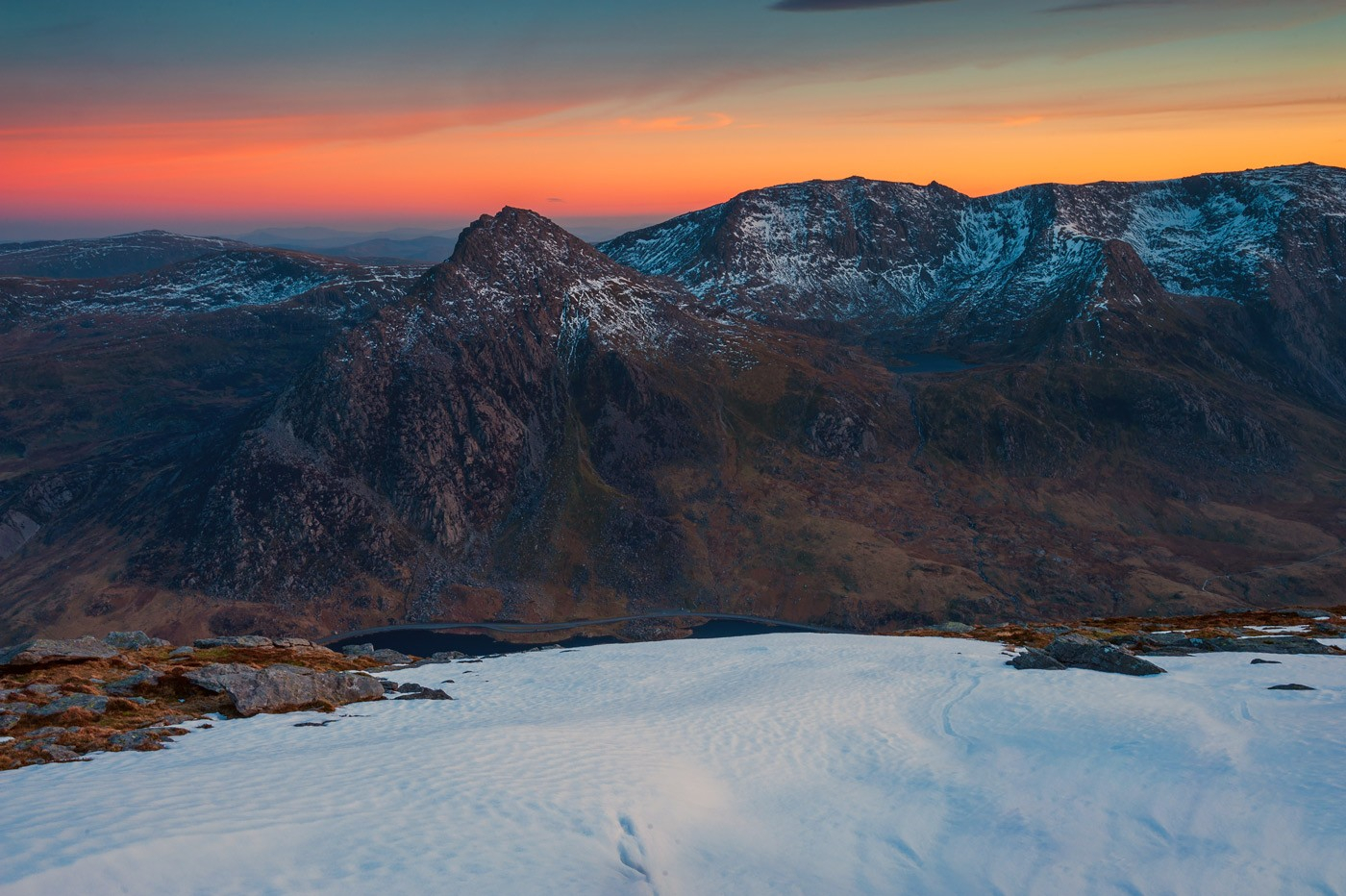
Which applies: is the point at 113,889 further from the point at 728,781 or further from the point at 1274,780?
the point at 1274,780

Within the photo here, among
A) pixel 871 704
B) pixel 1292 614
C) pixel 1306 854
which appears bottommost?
pixel 1292 614

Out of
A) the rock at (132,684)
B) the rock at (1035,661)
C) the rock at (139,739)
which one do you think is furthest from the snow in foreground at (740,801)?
the rock at (132,684)

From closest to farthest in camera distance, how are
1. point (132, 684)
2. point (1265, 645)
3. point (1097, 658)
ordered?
point (132, 684) → point (1097, 658) → point (1265, 645)

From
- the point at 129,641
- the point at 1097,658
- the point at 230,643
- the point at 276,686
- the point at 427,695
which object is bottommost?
the point at 230,643

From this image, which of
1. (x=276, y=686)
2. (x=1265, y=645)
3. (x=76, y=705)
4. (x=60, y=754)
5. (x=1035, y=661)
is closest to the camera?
(x=60, y=754)

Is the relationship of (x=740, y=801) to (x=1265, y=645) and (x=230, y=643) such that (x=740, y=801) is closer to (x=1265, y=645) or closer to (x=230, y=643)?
(x=1265, y=645)

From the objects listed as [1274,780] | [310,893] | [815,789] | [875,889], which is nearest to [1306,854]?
[1274,780]

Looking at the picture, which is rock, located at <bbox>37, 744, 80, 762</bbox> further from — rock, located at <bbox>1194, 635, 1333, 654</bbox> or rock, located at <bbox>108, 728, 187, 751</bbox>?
rock, located at <bbox>1194, 635, 1333, 654</bbox>

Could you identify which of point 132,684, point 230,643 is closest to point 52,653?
point 132,684
